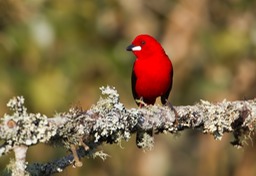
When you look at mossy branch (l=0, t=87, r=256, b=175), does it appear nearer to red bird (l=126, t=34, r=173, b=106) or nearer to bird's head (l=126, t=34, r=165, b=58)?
red bird (l=126, t=34, r=173, b=106)

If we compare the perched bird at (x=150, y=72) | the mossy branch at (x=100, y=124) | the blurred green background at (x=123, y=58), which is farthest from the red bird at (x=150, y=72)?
the mossy branch at (x=100, y=124)

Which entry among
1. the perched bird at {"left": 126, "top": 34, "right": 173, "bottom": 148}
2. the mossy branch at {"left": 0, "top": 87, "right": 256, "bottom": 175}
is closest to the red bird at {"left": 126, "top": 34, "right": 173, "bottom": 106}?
the perched bird at {"left": 126, "top": 34, "right": 173, "bottom": 148}

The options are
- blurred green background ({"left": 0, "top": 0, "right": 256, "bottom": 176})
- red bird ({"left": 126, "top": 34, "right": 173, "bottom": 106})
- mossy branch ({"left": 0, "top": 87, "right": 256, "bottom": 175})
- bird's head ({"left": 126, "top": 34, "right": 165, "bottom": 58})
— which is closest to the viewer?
mossy branch ({"left": 0, "top": 87, "right": 256, "bottom": 175})

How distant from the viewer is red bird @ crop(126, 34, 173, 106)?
18.6 feet

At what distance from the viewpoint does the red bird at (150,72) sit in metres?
5.66

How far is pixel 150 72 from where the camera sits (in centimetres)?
569

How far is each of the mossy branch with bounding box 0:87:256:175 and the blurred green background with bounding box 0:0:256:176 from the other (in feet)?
5.42

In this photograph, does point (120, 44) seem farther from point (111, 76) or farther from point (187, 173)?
point (187, 173)

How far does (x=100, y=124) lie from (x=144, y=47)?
2729 millimetres

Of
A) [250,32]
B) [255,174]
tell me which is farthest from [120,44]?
[255,174]

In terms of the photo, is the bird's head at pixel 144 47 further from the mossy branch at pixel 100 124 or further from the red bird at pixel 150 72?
the mossy branch at pixel 100 124

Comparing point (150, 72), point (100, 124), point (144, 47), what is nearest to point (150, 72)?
point (150, 72)

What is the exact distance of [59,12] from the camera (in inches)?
228

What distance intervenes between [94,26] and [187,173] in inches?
149
